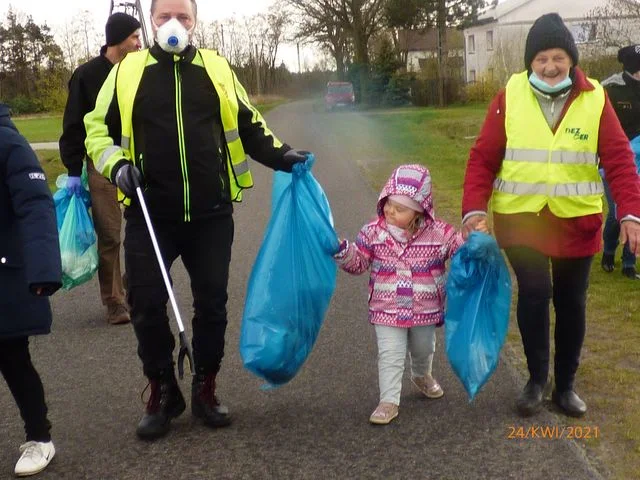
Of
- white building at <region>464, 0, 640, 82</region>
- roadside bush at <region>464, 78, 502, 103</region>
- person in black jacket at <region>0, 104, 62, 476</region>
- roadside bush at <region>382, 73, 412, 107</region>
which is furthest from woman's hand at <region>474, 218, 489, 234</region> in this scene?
white building at <region>464, 0, 640, 82</region>

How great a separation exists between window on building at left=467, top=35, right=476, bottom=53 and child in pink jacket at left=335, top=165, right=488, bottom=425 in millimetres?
60819

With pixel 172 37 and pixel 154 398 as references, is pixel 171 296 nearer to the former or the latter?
pixel 154 398

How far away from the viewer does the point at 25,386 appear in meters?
3.58

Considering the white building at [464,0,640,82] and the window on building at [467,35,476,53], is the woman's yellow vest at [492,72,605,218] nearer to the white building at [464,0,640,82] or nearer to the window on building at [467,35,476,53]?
the white building at [464,0,640,82]

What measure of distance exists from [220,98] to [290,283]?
85cm

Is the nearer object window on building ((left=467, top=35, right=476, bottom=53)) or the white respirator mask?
the white respirator mask

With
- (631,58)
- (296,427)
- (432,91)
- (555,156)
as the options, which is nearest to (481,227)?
(555,156)

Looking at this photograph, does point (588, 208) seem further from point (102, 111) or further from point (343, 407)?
point (102, 111)

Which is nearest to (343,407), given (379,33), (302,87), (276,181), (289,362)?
(289,362)

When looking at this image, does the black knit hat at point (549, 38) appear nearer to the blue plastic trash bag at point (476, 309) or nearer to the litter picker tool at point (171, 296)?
the blue plastic trash bag at point (476, 309)

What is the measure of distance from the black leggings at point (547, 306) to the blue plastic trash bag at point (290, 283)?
2.74ft

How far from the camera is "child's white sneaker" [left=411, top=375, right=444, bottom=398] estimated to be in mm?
4172

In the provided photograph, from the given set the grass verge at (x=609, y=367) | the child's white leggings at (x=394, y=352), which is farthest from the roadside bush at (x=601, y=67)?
the child's white leggings at (x=394, y=352)

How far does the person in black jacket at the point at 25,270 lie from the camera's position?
328 cm
